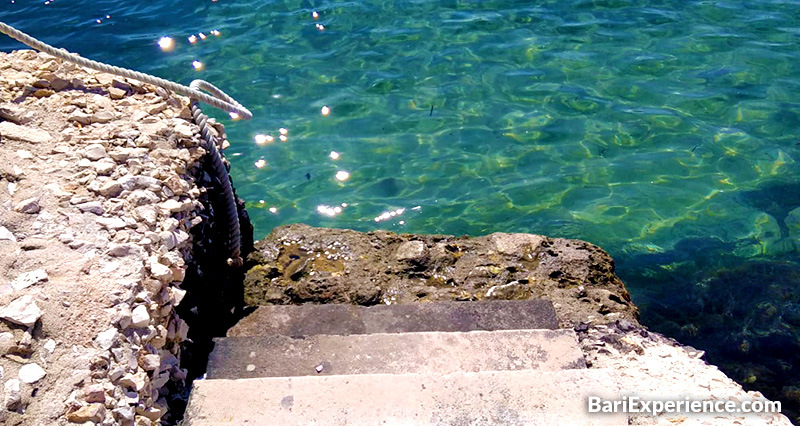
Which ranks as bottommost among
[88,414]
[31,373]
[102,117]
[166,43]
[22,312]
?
[166,43]

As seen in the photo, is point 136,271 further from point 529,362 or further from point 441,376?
point 529,362

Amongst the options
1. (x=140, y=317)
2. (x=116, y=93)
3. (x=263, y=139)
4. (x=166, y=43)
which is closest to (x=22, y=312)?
(x=140, y=317)

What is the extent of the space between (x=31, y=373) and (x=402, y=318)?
183cm

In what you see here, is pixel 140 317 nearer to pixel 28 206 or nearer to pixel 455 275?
pixel 28 206

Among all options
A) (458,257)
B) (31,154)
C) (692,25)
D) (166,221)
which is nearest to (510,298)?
(458,257)

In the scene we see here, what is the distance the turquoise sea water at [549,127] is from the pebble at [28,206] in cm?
315

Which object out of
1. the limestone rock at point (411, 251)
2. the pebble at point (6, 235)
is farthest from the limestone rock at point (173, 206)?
the limestone rock at point (411, 251)

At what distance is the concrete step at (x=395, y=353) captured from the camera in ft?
10.7

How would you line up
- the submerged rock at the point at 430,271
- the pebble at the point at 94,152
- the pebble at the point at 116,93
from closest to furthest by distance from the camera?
the pebble at the point at 94,152, the pebble at the point at 116,93, the submerged rock at the point at 430,271

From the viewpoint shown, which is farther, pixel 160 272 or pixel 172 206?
pixel 172 206

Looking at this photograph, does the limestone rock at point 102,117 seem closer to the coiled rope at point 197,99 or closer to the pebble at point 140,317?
the coiled rope at point 197,99

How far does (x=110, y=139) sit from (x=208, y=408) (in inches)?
61.5

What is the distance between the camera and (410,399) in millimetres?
2816

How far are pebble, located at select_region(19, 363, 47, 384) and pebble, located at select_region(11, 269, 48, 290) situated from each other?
39 cm
